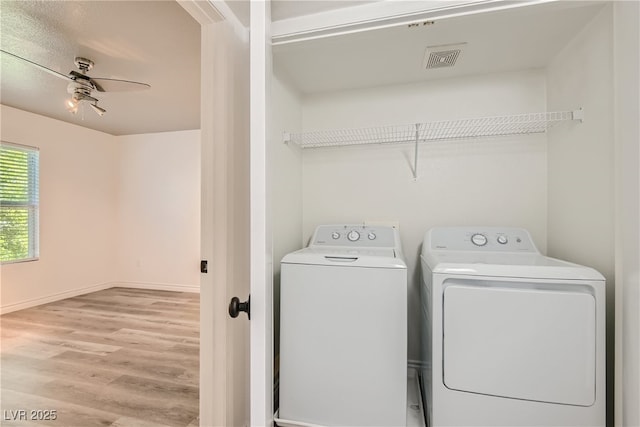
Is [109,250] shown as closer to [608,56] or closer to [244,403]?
[244,403]

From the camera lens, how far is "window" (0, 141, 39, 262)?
3.41 meters

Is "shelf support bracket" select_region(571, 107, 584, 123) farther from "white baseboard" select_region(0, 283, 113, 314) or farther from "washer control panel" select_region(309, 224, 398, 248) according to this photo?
"white baseboard" select_region(0, 283, 113, 314)

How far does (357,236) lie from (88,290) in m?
4.53

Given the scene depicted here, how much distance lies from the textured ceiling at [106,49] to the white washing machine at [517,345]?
2.20 metres

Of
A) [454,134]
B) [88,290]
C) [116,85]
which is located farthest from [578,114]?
[88,290]

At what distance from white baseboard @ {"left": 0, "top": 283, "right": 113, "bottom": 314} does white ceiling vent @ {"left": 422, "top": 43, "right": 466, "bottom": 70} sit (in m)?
5.03

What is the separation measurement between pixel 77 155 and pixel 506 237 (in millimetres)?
5258

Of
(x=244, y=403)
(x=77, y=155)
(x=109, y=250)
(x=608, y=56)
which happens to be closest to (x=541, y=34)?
(x=608, y=56)

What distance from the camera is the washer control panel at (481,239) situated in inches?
65.4

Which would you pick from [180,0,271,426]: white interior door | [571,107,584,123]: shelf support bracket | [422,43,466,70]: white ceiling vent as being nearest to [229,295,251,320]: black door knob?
[180,0,271,426]: white interior door

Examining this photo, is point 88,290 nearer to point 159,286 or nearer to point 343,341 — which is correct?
point 159,286

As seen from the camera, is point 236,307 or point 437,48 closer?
point 236,307

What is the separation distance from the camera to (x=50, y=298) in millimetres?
3836

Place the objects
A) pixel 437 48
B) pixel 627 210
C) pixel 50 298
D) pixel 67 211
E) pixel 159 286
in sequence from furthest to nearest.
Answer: pixel 159 286
pixel 67 211
pixel 50 298
pixel 437 48
pixel 627 210
